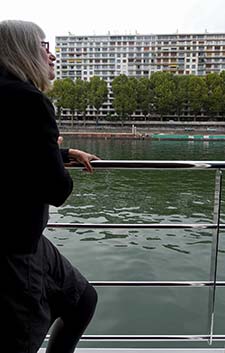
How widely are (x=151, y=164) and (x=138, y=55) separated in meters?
98.7

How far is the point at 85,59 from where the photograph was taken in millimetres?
97750

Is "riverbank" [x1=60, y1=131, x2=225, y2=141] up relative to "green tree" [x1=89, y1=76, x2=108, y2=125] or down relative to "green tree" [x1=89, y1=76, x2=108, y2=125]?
down

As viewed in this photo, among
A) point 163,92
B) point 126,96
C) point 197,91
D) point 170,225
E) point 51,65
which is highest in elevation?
point 51,65

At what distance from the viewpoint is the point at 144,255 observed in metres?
8.13

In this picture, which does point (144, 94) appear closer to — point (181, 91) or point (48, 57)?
point (181, 91)

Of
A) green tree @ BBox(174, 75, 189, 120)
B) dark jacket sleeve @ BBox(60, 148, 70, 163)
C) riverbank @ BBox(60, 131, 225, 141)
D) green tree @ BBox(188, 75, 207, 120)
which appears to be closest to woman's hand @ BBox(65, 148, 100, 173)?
dark jacket sleeve @ BBox(60, 148, 70, 163)

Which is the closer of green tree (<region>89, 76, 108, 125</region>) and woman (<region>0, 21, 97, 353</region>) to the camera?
woman (<region>0, 21, 97, 353</region>)

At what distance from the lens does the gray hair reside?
3.50 feet

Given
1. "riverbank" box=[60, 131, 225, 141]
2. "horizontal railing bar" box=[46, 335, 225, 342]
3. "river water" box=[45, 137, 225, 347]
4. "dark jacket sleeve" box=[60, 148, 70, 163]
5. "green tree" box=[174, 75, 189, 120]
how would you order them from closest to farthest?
1. "dark jacket sleeve" box=[60, 148, 70, 163]
2. "horizontal railing bar" box=[46, 335, 225, 342]
3. "river water" box=[45, 137, 225, 347]
4. "riverbank" box=[60, 131, 225, 141]
5. "green tree" box=[174, 75, 189, 120]

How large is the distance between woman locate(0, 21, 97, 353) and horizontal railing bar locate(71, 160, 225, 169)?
0.56 meters

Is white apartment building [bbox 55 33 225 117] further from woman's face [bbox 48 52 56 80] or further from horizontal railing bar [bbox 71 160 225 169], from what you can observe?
woman's face [bbox 48 52 56 80]

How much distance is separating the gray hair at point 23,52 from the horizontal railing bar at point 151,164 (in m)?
0.59

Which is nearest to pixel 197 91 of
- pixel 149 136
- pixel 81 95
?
pixel 149 136

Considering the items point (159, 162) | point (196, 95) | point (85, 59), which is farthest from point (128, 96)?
point (159, 162)
